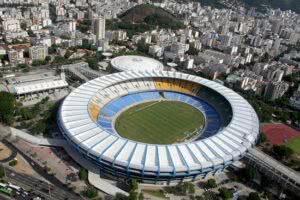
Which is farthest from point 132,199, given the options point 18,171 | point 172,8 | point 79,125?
point 172,8

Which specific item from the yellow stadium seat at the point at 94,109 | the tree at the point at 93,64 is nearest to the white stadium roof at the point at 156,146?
the yellow stadium seat at the point at 94,109

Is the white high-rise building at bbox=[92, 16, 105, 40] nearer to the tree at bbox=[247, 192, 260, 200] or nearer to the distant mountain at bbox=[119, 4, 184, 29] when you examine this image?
the distant mountain at bbox=[119, 4, 184, 29]

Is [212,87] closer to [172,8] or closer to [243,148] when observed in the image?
[243,148]

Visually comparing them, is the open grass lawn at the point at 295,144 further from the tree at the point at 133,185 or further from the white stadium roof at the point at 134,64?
the white stadium roof at the point at 134,64

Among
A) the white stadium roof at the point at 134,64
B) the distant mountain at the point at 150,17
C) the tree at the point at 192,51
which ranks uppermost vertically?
the distant mountain at the point at 150,17

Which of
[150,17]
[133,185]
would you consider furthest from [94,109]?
[150,17]

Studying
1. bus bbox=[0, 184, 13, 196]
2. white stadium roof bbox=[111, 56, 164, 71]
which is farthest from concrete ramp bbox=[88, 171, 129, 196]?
white stadium roof bbox=[111, 56, 164, 71]
